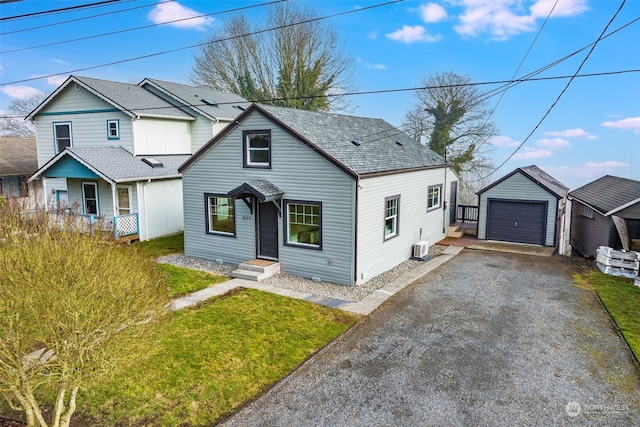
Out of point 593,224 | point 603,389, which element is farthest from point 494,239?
point 603,389

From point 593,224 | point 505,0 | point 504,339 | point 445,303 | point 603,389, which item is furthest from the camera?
point 593,224

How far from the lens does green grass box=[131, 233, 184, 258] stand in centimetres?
1648

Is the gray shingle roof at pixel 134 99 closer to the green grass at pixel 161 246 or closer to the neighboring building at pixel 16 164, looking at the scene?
the green grass at pixel 161 246

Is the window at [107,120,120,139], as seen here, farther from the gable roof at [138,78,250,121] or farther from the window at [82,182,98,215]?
the gable roof at [138,78,250,121]

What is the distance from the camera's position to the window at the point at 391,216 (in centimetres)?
1416

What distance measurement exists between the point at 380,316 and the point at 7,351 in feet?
25.3

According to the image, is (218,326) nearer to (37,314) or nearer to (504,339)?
(37,314)

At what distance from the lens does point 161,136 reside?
853 inches

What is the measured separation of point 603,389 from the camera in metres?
7.14

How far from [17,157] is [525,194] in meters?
31.0

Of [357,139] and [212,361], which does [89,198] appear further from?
[212,361]

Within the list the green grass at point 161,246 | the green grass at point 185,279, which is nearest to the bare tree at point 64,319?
the green grass at point 185,279

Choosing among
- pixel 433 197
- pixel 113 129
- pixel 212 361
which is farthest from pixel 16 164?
pixel 433 197

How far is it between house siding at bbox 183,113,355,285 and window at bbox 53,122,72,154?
1101 centimetres
